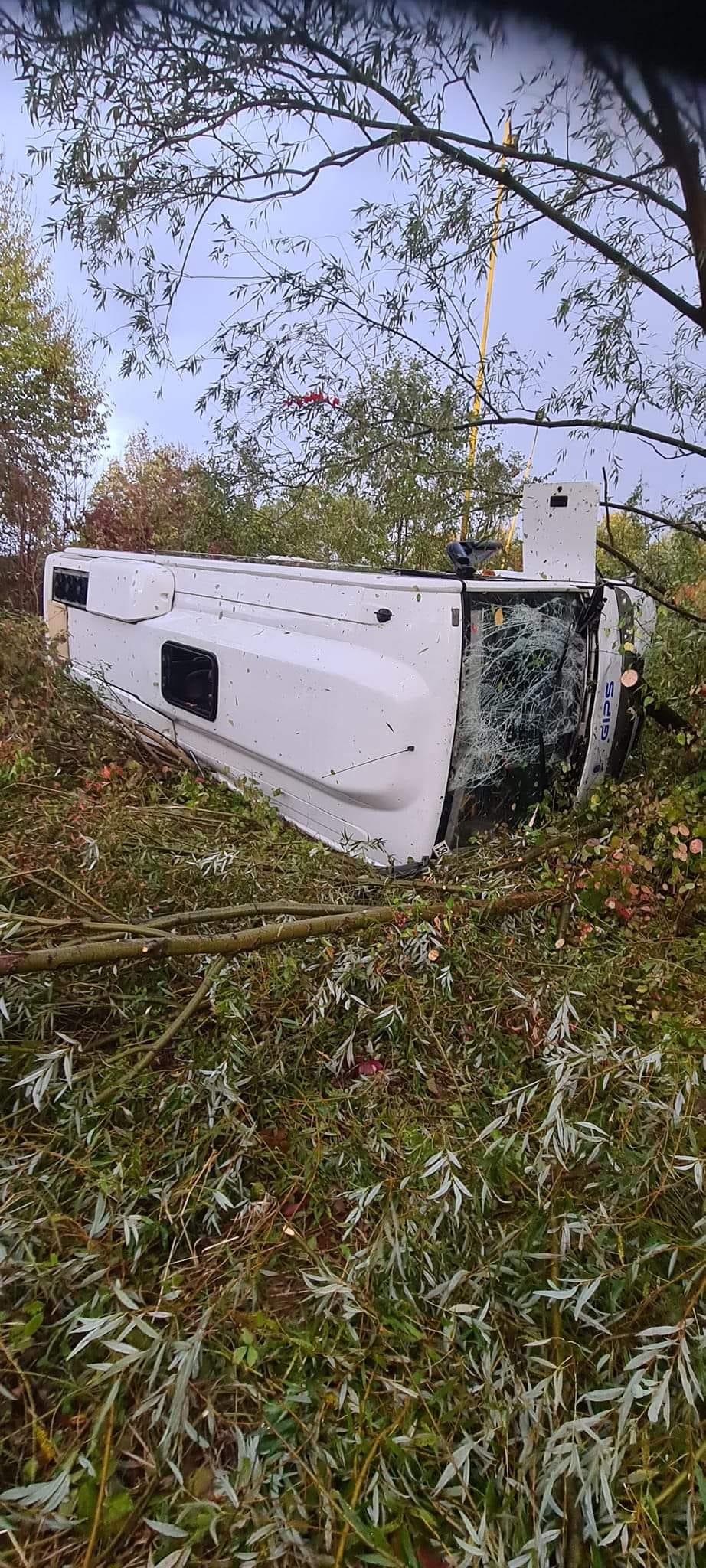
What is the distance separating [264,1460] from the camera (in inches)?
48.4

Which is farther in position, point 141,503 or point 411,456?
point 141,503

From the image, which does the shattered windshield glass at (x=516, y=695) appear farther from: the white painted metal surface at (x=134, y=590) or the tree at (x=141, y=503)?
the tree at (x=141, y=503)

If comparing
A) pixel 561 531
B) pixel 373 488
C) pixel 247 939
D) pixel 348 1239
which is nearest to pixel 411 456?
pixel 373 488

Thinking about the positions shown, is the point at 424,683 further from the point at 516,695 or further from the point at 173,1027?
the point at 173,1027

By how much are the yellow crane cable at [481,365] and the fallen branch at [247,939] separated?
3037mm

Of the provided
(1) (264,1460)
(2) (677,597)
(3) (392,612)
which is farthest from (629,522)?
(1) (264,1460)

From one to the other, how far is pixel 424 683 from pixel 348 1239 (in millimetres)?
2071

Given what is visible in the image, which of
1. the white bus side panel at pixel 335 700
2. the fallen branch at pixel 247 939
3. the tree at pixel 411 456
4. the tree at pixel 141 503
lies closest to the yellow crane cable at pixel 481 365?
the tree at pixel 411 456

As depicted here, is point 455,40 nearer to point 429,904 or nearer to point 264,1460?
point 429,904

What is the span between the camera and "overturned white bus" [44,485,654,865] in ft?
10.4

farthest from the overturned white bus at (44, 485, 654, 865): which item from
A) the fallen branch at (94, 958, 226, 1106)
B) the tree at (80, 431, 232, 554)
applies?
the tree at (80, 431, 232, 554)

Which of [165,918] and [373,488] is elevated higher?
[373,488]

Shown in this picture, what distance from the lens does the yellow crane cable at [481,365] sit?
3602 mm

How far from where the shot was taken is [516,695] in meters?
3.34
